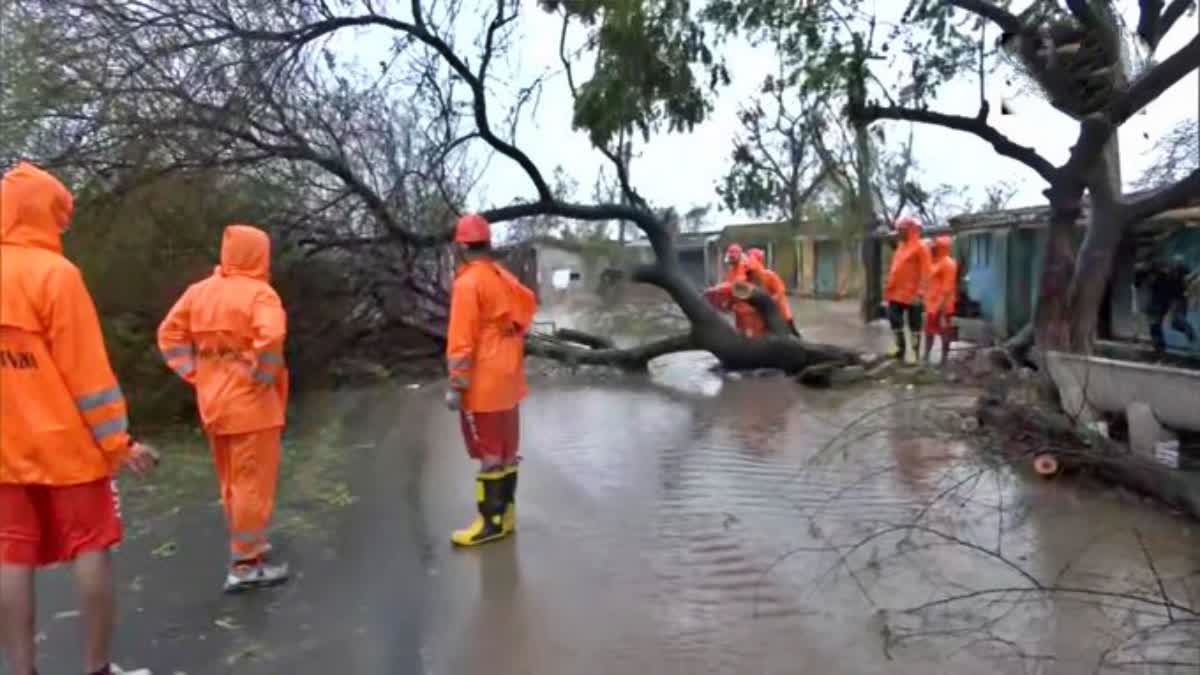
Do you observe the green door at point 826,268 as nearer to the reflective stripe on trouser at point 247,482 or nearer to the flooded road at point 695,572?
the flooded road at point 695,572

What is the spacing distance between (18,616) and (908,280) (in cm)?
1102

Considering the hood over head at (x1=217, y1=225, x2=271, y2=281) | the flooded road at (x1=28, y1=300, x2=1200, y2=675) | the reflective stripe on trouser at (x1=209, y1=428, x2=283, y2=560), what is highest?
the hood over head at (x1=217, y1=225, x2=271, y2=281)

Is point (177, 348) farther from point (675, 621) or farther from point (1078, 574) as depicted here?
point (1078, 574)

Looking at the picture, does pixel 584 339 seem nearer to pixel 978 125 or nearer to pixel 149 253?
pixel 149 253

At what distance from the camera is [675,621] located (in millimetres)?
4090

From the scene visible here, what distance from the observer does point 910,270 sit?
1267cm

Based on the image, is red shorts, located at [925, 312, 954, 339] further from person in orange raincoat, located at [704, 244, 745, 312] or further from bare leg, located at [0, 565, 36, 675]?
bare leg, located at [0, 565, 36, 675]

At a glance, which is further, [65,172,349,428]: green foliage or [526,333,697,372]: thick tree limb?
[526,333,697,372]: thick tree limb

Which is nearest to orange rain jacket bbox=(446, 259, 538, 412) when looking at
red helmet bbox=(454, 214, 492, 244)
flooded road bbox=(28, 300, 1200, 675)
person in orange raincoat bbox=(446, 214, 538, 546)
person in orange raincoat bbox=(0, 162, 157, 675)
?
person in orange raincoat bbox=(446, 214, 538, 546)

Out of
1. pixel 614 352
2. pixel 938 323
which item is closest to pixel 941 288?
pixel 938 323

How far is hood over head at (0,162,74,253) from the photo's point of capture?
3.35m

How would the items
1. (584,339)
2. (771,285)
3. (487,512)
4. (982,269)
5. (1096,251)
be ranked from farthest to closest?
(982,269)
(584,339)
(771,285)
(1096,251)
(487,512)

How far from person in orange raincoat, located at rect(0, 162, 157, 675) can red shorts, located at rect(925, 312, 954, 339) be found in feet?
33.8

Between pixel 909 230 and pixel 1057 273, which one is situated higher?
pixel 909 230
